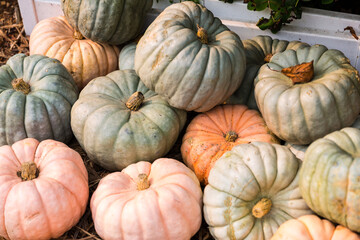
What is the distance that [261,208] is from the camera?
2287 mm

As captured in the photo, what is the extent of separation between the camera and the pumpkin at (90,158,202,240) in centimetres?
236

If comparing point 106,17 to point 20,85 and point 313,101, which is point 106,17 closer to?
point 20,85

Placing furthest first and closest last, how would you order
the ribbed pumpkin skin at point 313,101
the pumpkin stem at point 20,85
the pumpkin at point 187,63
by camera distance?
the pumpkin stem at point 20,85
the pumpkin at point 187,63
the ribbed pumpkin skin at point 313,101

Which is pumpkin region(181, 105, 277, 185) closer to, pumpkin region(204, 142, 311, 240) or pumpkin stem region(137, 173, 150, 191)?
pumpkin region(204, 142, 311, 240)

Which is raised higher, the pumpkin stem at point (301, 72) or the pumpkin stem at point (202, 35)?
the pumpkin stem at point (202, 35)

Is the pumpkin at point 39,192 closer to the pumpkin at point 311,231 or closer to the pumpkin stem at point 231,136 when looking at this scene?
the pumpkin stem at point 231,136

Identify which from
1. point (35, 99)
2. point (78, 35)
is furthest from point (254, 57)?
point (35, 99)

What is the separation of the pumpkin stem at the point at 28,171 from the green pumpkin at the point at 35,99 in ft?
1.90

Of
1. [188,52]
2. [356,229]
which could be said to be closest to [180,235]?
[356,229]

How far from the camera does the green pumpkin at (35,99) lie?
297 cm

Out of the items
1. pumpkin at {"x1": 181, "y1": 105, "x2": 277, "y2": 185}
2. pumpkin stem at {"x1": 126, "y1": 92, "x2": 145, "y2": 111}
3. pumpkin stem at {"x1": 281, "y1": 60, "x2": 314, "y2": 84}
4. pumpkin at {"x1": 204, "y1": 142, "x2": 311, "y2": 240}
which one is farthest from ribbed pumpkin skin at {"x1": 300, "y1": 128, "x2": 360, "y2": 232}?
pumpkin stem at {"x1": 126, "y1": 92, "x2": 145, "y2": 111}

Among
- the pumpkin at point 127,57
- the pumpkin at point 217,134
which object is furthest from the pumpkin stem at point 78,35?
the pumpkin at point 217,134

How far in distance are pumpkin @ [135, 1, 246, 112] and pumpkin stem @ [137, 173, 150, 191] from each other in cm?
66

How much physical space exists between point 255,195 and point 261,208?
117mm
